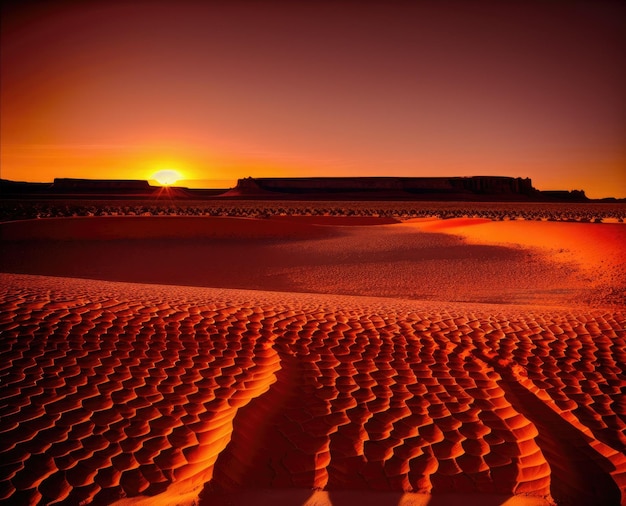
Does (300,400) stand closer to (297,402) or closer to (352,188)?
(297,402)

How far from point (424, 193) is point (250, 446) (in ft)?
370

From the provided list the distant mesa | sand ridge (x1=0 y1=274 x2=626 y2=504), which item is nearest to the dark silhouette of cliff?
the distant mesa

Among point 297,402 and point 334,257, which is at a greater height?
point 334,257

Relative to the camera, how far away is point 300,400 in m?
3.88

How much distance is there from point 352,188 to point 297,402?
112 m

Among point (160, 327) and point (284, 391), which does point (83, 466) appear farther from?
point (160, 327)

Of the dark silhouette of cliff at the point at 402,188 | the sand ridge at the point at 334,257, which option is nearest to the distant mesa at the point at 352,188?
the dark silhouette of cliff at the point at 402,188

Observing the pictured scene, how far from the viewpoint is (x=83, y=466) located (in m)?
2.81

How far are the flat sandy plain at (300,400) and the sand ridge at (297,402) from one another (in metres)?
0.02

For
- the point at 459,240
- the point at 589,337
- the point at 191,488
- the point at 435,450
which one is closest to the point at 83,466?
the point at 191,488

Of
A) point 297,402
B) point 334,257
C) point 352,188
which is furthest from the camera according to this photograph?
point 352,188

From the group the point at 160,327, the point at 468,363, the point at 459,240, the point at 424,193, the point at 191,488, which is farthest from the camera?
the point at 424,193

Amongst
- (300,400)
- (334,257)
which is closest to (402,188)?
(334,257)

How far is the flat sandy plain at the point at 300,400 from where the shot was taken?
9.18ft
